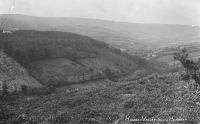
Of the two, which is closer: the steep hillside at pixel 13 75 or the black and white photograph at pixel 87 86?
the black and white photograph at pixel 87 86

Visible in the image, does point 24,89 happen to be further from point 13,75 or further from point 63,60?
point 63,60

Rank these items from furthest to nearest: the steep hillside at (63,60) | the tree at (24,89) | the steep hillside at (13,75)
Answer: the steep hillside at (63,60)
the steep hillside at (13,75)
the tree at (24,89)

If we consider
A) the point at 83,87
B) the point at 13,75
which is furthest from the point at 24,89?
the point at 83,87

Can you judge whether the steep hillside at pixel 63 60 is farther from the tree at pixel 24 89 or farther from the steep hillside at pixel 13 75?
the tree at pixel 24 89

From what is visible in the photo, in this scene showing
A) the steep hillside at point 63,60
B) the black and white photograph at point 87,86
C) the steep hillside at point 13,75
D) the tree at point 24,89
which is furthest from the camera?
the steep hillside at point 63,60

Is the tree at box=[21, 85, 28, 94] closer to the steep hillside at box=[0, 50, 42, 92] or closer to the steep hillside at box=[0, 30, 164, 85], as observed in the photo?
the steep hillside at box=[0, 50, 42, 92]

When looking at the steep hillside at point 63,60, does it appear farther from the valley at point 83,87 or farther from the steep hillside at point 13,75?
the steep hillside at point 13,75

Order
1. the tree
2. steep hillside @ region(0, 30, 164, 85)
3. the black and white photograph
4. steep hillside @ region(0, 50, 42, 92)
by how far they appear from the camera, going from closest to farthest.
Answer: the black and white photograph < the tree < steep hillside @ region(0, 50, 42, 92) < steep hillside @ region(0, 30, 164, 85)
